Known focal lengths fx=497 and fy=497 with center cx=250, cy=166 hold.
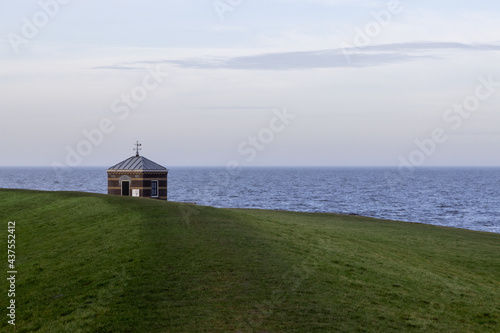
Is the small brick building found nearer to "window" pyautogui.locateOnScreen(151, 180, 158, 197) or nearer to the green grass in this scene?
"window" pyautogui.locateOnScreen(151, 180, 158, 197)

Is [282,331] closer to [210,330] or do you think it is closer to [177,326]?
[210,330]

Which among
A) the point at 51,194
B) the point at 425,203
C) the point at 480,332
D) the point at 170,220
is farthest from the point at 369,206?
the point at 480,332

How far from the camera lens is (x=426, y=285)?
21.1 meters

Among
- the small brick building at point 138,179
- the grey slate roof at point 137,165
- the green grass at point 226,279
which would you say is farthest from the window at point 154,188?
the green grass at point 226,279

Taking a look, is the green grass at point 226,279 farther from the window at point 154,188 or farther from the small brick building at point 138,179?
the window at point 154,188

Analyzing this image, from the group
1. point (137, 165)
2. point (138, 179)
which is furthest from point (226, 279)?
point (137, 165)

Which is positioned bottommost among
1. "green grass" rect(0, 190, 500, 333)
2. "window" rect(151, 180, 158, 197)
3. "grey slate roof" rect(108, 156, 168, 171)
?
"green grass" rect(0, 190, 500, 333)

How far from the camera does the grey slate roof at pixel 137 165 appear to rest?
55.1m

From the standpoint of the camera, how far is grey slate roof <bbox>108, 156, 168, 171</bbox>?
55.1 metres

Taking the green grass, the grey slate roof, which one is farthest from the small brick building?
the green grass

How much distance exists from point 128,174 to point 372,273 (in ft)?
126

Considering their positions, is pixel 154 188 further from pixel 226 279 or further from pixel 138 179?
pixel 226 279

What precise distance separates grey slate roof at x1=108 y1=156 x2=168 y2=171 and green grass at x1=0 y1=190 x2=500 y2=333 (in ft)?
75.8

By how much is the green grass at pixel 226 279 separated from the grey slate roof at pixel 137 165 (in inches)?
909
